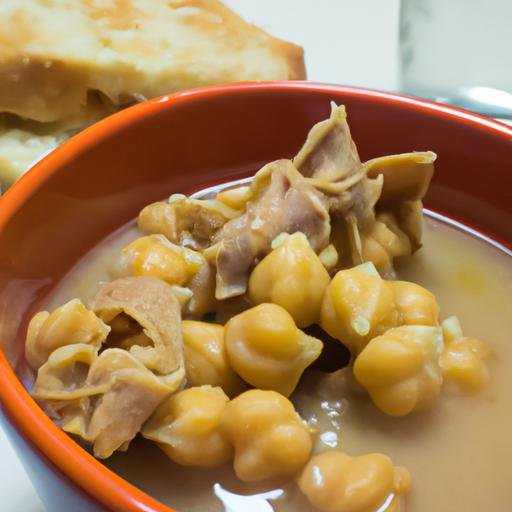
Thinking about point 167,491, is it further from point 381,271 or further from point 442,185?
point 442,185

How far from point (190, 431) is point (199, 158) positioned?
0.39 m

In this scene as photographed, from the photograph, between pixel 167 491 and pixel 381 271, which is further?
pixel 381 271

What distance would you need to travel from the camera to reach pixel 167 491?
Result: 57cm

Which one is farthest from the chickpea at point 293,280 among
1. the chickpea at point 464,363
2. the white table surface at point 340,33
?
the white table surface at point 340,33

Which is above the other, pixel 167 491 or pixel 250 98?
pixel 250 98

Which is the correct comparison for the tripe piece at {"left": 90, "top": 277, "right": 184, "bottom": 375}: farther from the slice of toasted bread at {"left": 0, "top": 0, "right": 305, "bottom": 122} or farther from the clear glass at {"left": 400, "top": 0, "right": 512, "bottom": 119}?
the clear glass at {"left": 400, "top": 0, "right": 512, "bottom": 119}

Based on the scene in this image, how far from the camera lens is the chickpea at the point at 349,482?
53 cm

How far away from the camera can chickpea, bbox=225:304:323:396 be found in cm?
59

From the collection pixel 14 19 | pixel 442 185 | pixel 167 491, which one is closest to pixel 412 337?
pixel 167 491

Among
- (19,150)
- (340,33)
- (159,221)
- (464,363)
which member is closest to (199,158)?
(159,221)

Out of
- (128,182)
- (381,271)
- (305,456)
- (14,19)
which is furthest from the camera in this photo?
(14,19)

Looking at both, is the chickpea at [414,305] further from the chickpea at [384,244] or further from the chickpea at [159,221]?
the chickpea at [159,221]

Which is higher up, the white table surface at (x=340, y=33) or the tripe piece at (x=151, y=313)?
the tripe piece at (x=151, y=313)

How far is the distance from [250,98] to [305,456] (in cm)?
43
